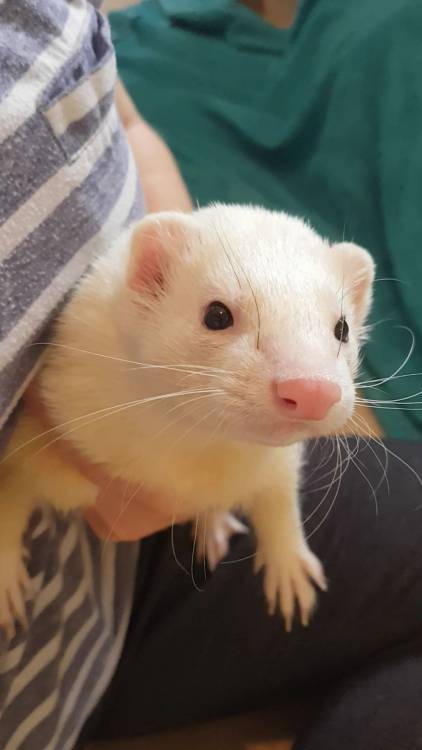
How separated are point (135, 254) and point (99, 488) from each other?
222 millimetres

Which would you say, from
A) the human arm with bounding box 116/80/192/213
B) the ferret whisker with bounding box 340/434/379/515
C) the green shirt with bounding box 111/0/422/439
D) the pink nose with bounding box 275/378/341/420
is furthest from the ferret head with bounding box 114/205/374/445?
the green shirt with bounding box 111/0/422/439

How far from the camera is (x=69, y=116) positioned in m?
0.54

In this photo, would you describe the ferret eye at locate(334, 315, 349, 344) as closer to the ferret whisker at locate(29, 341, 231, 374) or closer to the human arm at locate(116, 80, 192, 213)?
the ferret whisker at locate(29, 341, 231, 374)

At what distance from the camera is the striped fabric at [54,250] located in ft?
1.62

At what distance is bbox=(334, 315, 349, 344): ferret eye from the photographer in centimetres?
48

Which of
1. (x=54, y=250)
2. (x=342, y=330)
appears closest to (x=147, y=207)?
(x=54, y=250)

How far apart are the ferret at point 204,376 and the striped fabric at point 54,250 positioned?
2cm

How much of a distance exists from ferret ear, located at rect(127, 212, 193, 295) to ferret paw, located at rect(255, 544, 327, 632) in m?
0.33

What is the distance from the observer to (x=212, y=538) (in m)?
0.71

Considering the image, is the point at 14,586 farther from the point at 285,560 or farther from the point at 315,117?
the point at 315,117

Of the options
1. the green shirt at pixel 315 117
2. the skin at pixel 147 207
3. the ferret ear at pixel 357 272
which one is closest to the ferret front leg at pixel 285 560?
the skin at pixel 147 207

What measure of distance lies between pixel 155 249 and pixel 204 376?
0.12m

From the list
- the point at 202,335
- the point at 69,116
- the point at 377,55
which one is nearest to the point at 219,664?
the point at 202,335

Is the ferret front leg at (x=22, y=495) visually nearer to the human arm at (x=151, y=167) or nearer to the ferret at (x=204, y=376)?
the ferret at (x=204, y=376)
